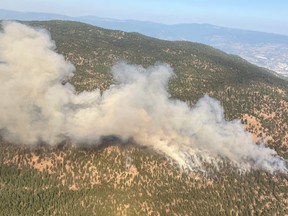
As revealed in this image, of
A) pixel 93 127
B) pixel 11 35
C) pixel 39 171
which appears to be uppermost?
pixel 11 35

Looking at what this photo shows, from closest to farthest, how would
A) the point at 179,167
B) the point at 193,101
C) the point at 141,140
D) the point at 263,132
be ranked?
the point at 179,167
the point at 141,140
the point at 263,132
the point at 193,101

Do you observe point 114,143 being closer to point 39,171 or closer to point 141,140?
point 141,140

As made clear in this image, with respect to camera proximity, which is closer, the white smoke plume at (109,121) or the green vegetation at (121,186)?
the green vegetation at (121,186)

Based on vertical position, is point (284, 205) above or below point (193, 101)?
below

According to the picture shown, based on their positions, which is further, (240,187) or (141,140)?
(141,140)

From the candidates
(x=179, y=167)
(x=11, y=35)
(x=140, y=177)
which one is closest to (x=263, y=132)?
(x=179, y=167)

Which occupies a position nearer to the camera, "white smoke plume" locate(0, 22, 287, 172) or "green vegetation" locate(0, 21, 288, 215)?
"green vegetation" locate(0, 21, 288, 215)

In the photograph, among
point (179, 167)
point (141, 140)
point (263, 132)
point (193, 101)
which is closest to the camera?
point (179, 167)
